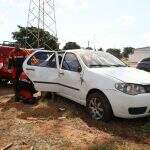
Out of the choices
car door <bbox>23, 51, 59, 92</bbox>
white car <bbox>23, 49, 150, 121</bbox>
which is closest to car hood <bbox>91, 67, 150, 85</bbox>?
white car <bbox>23, 49, 150, 121</bbox>

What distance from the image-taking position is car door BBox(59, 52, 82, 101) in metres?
8.93

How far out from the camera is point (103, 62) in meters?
9.21

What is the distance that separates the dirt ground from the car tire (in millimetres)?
160

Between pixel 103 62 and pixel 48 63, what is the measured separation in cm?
173

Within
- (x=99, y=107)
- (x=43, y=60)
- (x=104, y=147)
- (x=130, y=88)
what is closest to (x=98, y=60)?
(x=99, y=107)

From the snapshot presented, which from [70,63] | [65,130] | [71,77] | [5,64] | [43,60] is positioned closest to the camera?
[65,130]

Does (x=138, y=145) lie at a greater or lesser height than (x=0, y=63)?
lesser

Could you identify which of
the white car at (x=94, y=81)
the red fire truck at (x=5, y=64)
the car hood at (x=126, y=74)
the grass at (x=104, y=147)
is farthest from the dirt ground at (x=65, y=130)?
the red fire truck at (x=5, y=64)

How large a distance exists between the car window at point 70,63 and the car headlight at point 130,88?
1.64m

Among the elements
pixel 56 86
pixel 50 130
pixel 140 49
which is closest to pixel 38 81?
pixel 56 86

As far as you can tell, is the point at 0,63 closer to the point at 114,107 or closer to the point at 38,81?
the point at 38,81

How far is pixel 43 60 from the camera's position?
10469 millimetres

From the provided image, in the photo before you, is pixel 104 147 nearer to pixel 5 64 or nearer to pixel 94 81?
pixel 94 81

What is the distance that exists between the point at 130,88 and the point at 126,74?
638 mm
